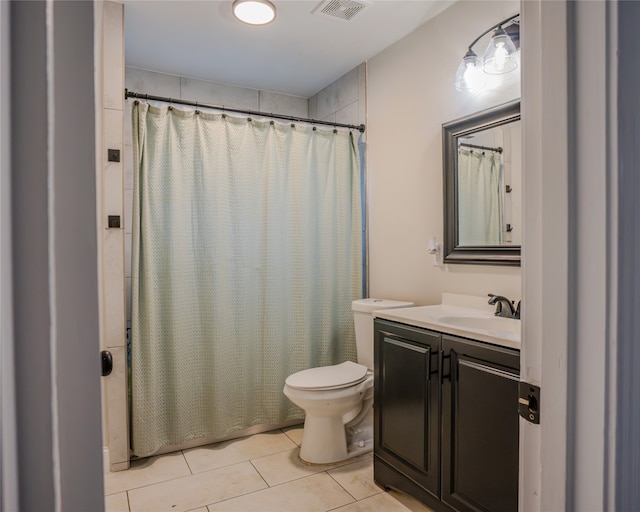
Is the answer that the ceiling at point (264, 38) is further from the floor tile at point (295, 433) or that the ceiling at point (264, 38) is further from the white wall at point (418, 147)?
the floor tile at point (295, 433)

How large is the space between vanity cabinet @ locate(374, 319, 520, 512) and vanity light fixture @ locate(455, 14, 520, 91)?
1242mm

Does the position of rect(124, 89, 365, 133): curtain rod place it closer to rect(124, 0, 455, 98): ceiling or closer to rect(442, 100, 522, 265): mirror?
rect(124, 0, 455, 98): ceiling

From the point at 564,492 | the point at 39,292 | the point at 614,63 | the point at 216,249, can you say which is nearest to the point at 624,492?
the point at 564,492

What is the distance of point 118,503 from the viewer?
1975mm

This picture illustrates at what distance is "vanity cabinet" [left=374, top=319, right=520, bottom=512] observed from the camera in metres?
1.50

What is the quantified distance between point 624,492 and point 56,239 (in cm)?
74

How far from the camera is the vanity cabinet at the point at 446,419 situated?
4.93 ft

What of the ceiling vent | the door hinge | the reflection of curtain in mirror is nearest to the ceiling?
the ceiling vent

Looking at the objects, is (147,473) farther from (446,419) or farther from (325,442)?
(446,419)

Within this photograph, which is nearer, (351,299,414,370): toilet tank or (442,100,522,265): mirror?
(442,100,522,265): mirror

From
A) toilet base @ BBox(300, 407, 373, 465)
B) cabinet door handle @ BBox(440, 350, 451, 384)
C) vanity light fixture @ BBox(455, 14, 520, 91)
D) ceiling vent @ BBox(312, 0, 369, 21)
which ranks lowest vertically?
toilet base @ BBox(300, 407, 373, 465)

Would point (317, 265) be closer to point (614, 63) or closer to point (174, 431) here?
point (174, 431)

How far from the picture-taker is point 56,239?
15.2 inches

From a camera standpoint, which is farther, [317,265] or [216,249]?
[317,265]
